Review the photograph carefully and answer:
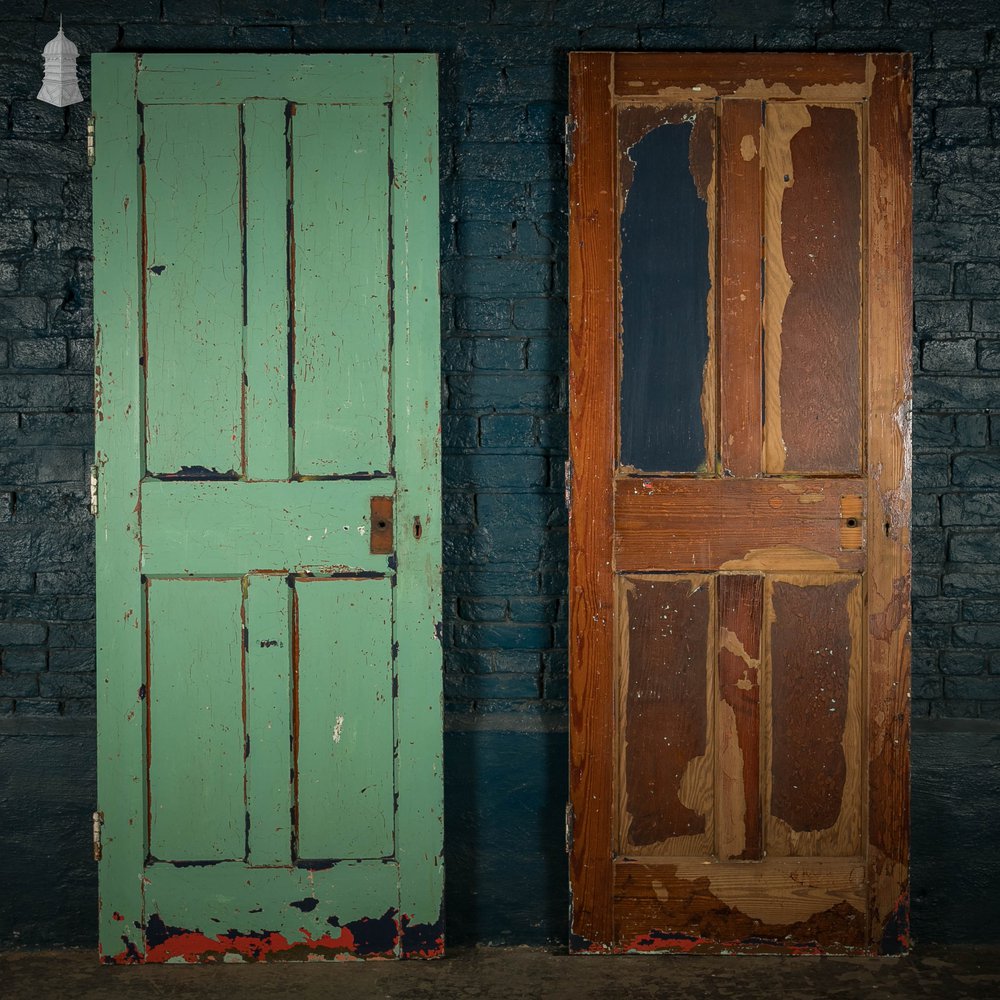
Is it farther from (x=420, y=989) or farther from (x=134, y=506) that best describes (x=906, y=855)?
(x=134, y=506)

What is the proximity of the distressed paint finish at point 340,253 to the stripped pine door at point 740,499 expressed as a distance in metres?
0.49

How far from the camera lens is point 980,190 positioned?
2520 millimetres

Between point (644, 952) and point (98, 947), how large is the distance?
1.41 meters

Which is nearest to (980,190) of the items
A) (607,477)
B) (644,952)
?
(607,477)

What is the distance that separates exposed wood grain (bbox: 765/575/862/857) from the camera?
8.15 ft

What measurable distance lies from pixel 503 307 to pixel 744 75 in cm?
82

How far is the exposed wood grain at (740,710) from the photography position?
2484mm

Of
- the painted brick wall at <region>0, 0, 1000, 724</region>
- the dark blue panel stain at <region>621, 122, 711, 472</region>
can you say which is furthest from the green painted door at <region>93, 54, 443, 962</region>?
the dark blue panel stain at <region>621, 122, 711, 472</region>

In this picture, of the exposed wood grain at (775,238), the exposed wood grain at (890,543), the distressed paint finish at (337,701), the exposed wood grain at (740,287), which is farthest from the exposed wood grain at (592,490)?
the exposed wood grain at (890,543)

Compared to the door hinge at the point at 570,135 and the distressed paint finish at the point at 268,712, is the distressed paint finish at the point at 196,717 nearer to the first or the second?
the distressed paint finish at the point at 268,712

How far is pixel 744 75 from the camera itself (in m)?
2.45

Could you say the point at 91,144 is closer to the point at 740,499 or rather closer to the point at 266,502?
the point at 266,502

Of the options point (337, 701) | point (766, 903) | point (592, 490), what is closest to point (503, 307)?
point (592, 490)

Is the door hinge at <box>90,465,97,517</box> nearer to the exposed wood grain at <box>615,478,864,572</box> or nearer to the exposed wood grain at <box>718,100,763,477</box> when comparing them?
the exposed wood grain at <box>615,478,864,572</box>
